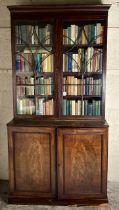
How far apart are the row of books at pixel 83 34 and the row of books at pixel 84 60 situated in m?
0.11

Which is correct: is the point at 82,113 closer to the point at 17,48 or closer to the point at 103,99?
the point at 103,99

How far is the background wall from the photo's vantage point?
3.21 meters

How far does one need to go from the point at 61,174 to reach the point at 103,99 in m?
0.99

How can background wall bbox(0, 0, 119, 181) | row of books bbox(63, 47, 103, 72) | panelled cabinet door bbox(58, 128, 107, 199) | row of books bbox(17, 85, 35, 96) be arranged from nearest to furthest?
1. panelled cabinet door bbox(58, 128, 107, 199)
2. row of books bbox(63, 47, 103, 72)
3. row of books bbox(17, 85, 35, 96)
4. background wall bbox(0, 0, 119, 181)

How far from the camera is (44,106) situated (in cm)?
303

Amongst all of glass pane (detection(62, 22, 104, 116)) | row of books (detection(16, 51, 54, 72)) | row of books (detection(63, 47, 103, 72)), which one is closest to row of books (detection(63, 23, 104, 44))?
glass pane (detection(62, 22, 104, 116))

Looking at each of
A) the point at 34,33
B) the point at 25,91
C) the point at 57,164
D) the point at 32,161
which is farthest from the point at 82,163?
the point at 34,33

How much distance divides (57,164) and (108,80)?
1271 mm

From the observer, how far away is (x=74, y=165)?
9.41ft

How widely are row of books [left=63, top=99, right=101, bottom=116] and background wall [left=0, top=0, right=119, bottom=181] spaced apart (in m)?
0.41

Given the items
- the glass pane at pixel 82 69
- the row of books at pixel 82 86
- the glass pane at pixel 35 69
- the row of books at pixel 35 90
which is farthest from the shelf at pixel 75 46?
the row of books at pixel 35 90

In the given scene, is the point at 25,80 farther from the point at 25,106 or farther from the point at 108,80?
the point at 108,80

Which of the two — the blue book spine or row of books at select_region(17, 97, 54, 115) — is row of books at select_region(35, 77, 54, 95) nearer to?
row of books at select_region(17, 97, 54, 115)

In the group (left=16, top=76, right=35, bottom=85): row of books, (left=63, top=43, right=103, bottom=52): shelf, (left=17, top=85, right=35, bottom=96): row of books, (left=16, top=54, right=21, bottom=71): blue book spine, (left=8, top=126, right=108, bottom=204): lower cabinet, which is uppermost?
(left=63, top=43, right=103, bottom=52): shelf
